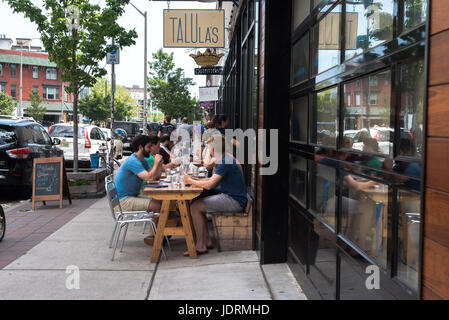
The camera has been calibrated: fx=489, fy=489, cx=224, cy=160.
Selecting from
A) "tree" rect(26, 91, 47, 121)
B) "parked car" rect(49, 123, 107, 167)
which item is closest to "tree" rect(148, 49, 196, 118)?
"tree" rect(26, 91, 47, 121)

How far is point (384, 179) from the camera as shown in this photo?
8.09 feet

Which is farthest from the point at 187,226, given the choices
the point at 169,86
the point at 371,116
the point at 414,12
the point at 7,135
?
the point at 169,86

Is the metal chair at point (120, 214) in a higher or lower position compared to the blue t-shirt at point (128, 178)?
lower

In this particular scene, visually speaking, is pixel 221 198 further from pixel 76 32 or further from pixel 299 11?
pixel 76 32

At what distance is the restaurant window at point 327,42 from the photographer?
11.5 feet

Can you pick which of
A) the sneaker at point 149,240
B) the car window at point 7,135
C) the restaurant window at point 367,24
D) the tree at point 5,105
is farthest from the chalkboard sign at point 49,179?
the tree at point 5,105

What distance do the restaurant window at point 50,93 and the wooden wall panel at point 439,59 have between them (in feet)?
256

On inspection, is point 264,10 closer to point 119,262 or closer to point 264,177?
point 264,177

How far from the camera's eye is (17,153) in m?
10.7

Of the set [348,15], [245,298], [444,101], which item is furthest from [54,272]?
[444,101]

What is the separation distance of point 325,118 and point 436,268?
213cm

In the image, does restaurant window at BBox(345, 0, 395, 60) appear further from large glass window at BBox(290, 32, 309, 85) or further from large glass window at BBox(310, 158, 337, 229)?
large glass window at BBox(290, 32, 309, 85)

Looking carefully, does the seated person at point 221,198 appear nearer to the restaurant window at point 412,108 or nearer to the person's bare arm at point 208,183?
the person's bare arm at point 208,183

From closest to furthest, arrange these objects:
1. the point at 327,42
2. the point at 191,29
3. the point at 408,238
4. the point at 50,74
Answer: the point at 408,238 < the point at 327,42 < the point at 191,29 < the point at 50,74
